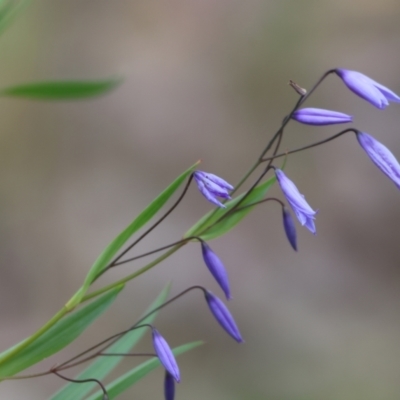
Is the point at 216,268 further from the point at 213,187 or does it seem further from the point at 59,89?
the point at 59,89

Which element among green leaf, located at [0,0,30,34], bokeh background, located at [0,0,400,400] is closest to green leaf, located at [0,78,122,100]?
green leaf, located at [0,0,30,34]

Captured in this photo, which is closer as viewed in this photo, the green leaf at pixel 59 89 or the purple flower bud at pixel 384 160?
the purple flower bud at pixel 384 160

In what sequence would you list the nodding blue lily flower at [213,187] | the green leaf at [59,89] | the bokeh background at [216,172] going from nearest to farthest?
the nodding blue lily flower at [213,187]
the green leaf at [59,89]
the bokeh background at [216,172]

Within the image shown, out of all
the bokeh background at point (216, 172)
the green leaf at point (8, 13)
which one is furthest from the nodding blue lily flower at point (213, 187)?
the bokeh background at point (216, 172)

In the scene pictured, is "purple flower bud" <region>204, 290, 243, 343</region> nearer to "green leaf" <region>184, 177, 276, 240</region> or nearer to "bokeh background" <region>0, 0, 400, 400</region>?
"green leaf" <region>184, 177, 276, 240</region>

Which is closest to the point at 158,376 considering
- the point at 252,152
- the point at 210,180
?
the point at 252,152

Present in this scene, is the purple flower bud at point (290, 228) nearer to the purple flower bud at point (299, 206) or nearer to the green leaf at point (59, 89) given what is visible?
the purple flower bud at point (299, 206)

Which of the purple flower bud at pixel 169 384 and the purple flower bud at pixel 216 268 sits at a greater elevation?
the purple flower bud at pixel 216 268

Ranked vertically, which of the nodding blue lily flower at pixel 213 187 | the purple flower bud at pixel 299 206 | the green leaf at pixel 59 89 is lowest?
the purple flower bud at pixel 299 206

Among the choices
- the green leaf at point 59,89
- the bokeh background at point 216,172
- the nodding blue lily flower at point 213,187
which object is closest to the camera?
the nodding blue lily flower at point 213,187
